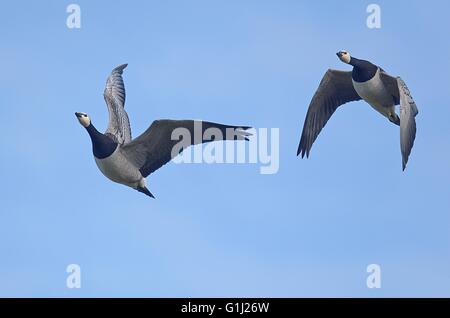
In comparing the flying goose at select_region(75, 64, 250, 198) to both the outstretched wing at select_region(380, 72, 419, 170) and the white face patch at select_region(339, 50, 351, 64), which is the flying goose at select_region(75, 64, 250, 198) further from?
the white face patch at select_region(339, 50, 351, 64)

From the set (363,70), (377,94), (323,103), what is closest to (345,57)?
(363,70)

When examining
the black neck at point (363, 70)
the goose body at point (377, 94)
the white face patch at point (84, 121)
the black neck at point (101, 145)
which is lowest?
the black neck at point (101, 145)

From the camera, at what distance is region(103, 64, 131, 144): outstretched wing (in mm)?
16141

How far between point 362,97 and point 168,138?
10.1 ft

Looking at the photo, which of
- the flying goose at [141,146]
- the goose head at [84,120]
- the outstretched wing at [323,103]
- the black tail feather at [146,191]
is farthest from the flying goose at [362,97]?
the goose head at [84,120]

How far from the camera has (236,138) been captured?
588 inches

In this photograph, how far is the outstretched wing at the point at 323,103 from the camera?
57.4 ft

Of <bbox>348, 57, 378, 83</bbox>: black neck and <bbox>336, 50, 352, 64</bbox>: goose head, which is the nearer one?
<bbox>348, 57, 378, 83</bbox>: black neck

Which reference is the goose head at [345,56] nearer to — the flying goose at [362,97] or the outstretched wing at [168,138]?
the flying goose at [362,97]

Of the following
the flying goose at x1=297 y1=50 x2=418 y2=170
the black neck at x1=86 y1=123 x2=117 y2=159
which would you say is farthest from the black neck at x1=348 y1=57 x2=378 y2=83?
Result: the black neck at x1=86 y1=123 x2=117 y2=159

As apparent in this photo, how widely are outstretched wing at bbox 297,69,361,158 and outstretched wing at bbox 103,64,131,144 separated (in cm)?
272

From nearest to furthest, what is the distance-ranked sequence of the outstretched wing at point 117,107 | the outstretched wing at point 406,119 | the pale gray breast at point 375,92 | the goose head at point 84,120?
the outstretched wing at point 406,119 → the goose head at point 84,120 → the outstretched wing at point 117,107 → the pale gray breast at point 375,92
